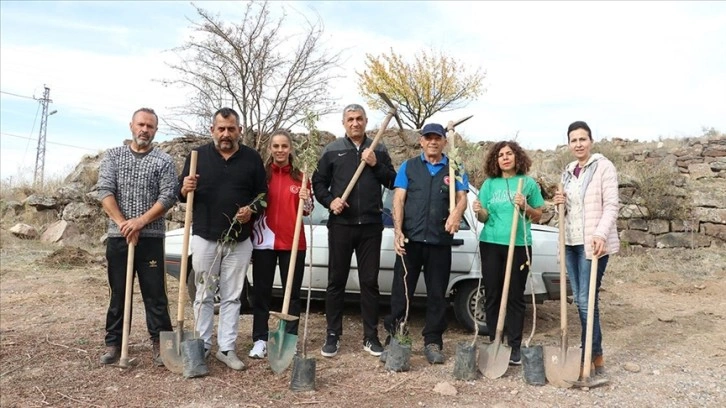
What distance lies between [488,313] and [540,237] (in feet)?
4.48

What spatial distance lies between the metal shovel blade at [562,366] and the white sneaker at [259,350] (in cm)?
218

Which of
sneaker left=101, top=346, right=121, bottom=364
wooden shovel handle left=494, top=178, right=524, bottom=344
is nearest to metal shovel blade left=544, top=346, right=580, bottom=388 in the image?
wooden shovel handle left=494, top=178, right=524, bottom=344

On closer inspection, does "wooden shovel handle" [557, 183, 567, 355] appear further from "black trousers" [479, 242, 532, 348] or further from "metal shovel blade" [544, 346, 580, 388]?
"black trousers" [479, 242, 532, 348]

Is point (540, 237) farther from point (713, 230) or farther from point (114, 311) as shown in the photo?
point (713, 230)

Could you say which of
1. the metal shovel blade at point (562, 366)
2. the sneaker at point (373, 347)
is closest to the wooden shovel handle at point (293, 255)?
the sneaker at point (373, 347)

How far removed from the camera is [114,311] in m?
3.88

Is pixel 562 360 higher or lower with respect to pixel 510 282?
lower

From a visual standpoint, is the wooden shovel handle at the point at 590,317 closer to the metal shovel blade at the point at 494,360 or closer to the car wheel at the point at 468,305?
the metal shovel blade at the point at 494,360

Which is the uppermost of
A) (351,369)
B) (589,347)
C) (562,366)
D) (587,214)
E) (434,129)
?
(434,129)

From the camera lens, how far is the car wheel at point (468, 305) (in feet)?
16.4

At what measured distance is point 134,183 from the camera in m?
3.81

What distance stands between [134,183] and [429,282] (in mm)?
2418

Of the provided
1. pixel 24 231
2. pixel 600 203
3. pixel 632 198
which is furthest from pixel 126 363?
pixel 24 231

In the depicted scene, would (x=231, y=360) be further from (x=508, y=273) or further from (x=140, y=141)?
(x=508, y=273)
